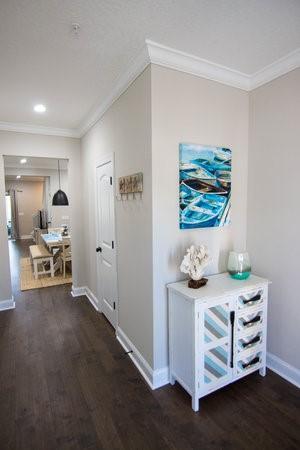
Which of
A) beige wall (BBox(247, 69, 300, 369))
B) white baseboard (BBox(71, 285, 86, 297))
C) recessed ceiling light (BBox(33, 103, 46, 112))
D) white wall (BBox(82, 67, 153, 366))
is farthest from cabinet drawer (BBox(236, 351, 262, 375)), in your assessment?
recessed ceiling light (BBox(33, 103, 46, 112))

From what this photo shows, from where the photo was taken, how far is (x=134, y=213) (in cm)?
241

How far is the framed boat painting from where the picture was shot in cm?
221

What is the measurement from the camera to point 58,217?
9.33m

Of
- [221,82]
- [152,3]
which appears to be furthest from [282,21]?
[152,3]

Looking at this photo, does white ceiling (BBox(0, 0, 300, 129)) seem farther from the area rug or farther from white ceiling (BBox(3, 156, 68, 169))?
white ceiling (BBox(3, 156, 68, 169))

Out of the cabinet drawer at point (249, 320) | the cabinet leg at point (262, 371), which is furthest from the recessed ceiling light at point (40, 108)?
the cabinet leg at point (262, 371)

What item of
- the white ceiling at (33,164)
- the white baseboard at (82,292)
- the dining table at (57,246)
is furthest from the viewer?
the white ceiling at (33,164)

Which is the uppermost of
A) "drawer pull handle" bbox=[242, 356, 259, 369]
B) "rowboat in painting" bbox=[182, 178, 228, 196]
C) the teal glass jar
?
"rowboat in painting" bbox=[182, 178, 228, 196]

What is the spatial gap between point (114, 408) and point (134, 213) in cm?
162

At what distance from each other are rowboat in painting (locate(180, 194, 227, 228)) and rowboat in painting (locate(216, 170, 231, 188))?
131 millimetres

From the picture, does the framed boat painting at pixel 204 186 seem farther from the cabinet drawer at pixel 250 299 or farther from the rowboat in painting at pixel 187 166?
the cabinet drawer at pixel 250 299

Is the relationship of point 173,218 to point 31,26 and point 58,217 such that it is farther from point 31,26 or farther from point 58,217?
point 58,217

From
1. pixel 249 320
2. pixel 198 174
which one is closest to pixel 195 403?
pixel 249 320

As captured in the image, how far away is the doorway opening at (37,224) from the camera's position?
5582mm
